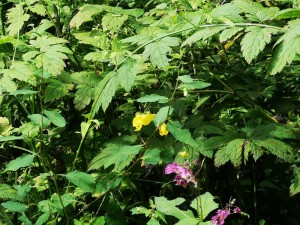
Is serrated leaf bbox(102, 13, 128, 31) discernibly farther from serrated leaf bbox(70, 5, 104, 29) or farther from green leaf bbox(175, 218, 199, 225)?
green leaf bbox(175, 218, 199, 225)

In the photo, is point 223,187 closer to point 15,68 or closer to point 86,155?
point 86,155

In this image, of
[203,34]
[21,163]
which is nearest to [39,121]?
[21,163]

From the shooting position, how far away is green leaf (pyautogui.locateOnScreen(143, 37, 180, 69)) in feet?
5.29

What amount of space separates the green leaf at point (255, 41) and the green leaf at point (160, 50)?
0.86 feet

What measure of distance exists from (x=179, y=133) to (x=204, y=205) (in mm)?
306

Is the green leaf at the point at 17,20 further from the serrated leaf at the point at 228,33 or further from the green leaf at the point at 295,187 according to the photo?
the green leaf at the point at 295,187

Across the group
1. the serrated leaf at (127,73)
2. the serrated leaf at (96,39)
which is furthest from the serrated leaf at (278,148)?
the serrated leaf at (96,39)

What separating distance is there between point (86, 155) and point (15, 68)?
→ 56 cm

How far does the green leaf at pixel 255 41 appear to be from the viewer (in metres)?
1.46

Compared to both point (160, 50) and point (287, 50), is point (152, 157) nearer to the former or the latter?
point (160, 50)

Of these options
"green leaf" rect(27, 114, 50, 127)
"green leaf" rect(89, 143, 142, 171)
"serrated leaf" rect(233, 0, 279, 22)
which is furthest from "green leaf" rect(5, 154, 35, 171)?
"serrated leaf" rect(233, 0, 279, 22)

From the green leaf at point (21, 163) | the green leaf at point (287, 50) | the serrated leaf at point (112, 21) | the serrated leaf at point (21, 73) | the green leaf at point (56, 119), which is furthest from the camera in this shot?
the serrated leaf at point (112, 21)

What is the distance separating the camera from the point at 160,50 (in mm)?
1641

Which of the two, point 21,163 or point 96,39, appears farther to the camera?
point 96,39
